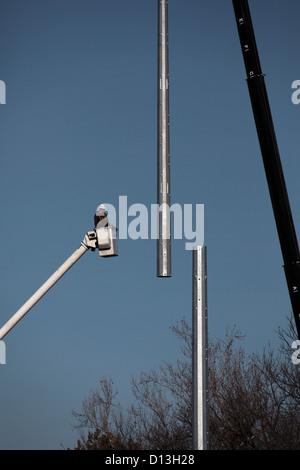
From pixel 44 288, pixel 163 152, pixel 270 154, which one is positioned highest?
pixel 270 154

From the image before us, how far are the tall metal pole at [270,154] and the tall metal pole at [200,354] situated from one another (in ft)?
10.1

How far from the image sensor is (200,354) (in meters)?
10.3

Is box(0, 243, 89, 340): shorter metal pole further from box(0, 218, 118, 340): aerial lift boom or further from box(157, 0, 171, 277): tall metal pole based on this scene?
box(157, 0, 171, 277): tall metal pole

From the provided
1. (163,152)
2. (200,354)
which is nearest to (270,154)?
(163,152)

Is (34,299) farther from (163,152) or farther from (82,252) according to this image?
(163,152)

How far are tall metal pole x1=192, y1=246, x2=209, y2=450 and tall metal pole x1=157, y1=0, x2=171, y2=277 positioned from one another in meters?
0.67

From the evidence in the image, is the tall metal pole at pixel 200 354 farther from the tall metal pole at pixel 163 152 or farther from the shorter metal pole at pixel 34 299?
the shorter metal pole at pixel 34 299

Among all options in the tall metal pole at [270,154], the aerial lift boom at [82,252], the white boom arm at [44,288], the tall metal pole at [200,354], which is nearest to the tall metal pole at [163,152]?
the tall metal pole at [200,354]

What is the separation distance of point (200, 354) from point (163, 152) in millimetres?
3159
